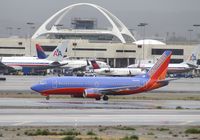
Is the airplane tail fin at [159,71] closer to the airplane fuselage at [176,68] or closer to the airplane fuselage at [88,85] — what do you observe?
the airplane fuselage at [88,85]

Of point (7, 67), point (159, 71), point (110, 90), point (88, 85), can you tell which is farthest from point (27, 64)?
point (88, 85)

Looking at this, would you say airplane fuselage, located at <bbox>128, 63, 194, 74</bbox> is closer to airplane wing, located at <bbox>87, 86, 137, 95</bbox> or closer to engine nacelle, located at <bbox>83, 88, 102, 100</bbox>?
airplane wing, located at <bbox>87, 86, 137, 95</bbox>

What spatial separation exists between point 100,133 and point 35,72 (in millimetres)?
134651

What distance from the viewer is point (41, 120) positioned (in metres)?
46.2

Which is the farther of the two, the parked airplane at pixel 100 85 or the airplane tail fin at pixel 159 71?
the airplane tail fin at pixel 159 71

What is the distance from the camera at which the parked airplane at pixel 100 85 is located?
74875 millimetres

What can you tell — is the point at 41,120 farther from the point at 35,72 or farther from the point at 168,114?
the point at 35,72

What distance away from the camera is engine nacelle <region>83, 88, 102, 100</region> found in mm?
74975

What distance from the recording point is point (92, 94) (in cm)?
7531

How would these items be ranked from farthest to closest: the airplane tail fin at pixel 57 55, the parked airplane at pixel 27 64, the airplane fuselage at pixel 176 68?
the airplane fuselage at pixel 176 68, the airplane tail fin at pixel 57 55, the parked airplane at pixel 27 64

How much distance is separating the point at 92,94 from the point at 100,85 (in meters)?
2.45

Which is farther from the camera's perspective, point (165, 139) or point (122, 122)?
point (122, 122)

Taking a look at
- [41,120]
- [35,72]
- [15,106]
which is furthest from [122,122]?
[35,72]

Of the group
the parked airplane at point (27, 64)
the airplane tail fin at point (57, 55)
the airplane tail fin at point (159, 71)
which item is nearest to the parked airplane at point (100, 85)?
the airplane tail fin at point (159, 71)
